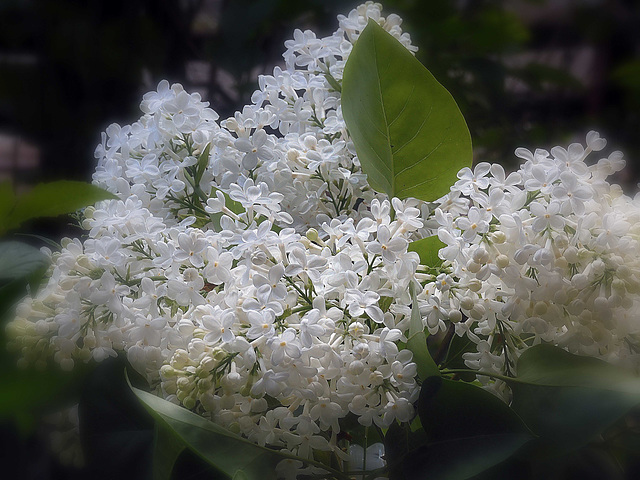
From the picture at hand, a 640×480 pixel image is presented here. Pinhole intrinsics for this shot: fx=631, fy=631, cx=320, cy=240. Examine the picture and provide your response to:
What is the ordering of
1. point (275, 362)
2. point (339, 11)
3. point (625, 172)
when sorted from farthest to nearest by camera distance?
point (625, 172) → point (339, 11) → point (275, 362)

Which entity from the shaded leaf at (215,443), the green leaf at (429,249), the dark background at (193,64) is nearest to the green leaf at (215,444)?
the shaded leaf at (215,443)

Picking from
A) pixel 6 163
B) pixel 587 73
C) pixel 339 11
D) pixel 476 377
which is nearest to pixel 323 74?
pixel 476 377

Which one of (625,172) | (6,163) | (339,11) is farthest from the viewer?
(6,163)

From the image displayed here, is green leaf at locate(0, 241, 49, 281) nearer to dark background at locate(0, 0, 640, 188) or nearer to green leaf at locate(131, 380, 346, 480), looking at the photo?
green leaf at locate(131, 380, 346, 480)

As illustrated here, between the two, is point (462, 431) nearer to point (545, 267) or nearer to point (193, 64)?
point (545, 267)

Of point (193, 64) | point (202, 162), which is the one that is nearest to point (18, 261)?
point (202, 162)

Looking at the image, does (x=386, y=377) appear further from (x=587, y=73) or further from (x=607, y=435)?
(x=587, y=73)
